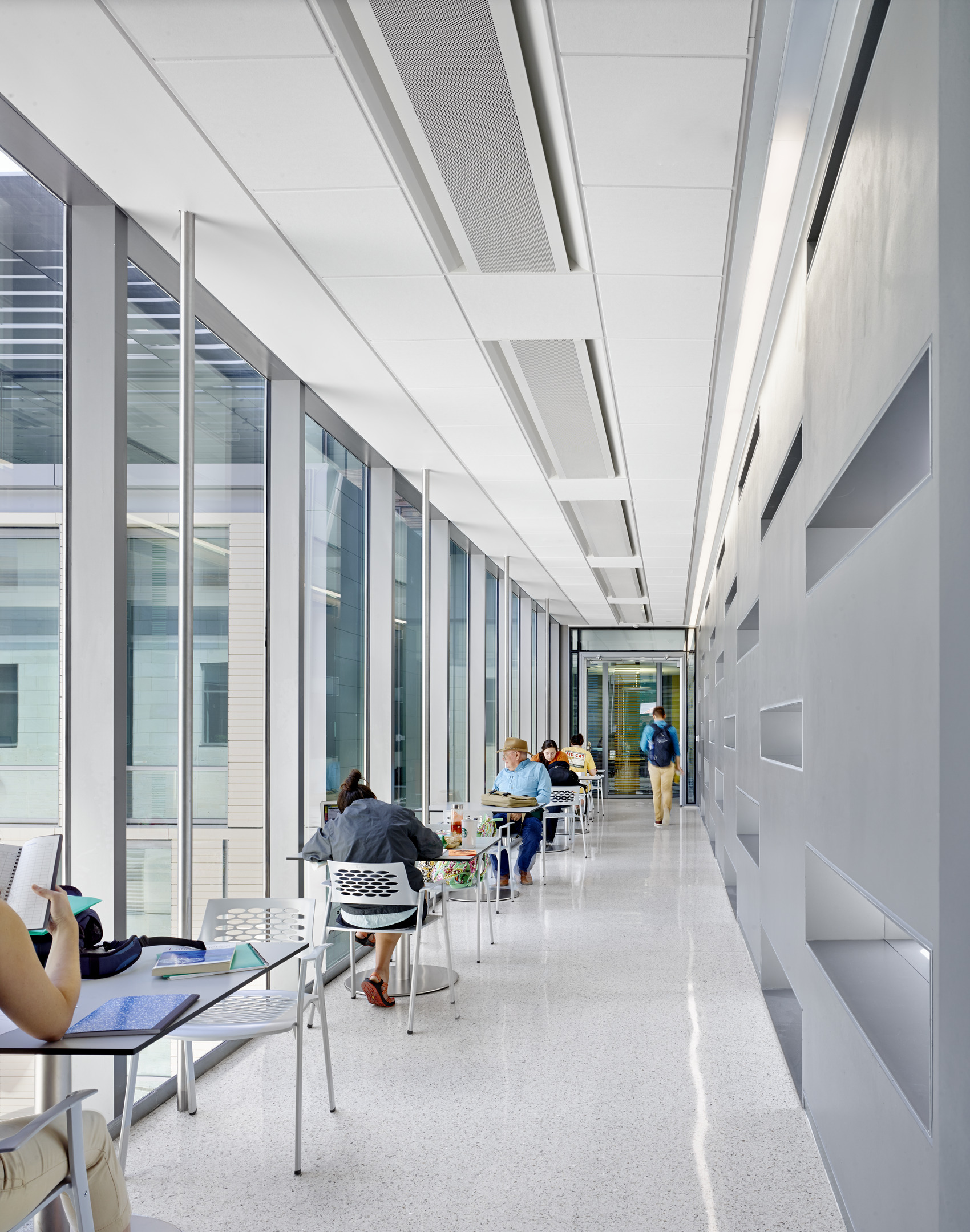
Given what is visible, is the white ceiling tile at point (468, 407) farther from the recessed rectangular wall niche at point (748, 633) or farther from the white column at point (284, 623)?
the recessed rectangular wall niche at point (748, 633)

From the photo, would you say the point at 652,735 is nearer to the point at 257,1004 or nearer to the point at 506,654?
the point at 506,654

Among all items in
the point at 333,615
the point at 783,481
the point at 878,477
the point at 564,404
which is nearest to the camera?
the point at 878,477

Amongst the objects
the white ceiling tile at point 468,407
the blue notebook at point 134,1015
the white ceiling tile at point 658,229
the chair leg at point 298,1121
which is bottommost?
the chair leg at point 298,1121

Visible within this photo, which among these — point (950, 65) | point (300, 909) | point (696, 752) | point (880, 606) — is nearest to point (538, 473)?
point (300, 909)

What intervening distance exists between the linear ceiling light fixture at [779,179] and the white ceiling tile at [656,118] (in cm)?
19

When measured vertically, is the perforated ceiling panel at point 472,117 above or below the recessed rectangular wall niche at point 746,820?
above

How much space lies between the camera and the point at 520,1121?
3.81 meters

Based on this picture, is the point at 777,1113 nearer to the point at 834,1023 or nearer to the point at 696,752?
the point at 834,1023

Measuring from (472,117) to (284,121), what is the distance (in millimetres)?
535

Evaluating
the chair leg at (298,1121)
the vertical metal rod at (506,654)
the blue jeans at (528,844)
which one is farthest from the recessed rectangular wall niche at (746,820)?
the vertical metal rod at (506,654)

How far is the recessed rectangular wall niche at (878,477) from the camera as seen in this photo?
228 centimetres

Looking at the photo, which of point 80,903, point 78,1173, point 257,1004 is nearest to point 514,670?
point 257,1004

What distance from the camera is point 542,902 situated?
8617mm

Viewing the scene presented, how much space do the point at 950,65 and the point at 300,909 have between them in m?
3.44
